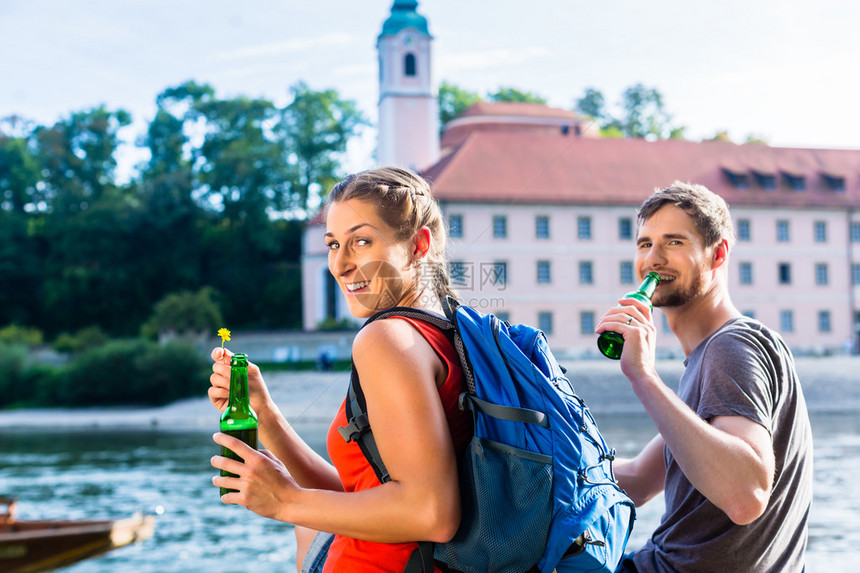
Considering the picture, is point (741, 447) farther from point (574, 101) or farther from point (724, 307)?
point (574, 101)

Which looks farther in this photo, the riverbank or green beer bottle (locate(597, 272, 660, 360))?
the riverbank

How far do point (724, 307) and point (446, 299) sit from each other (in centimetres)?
78

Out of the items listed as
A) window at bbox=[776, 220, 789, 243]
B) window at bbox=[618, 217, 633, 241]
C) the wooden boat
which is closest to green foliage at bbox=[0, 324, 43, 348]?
window at bbox=[618, 217, 633, 241]

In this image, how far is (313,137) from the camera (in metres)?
52.0

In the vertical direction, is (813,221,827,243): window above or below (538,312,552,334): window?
above

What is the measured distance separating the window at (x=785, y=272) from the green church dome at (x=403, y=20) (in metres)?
21.4

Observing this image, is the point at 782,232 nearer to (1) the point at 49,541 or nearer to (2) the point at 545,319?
(2) the point at 545,319

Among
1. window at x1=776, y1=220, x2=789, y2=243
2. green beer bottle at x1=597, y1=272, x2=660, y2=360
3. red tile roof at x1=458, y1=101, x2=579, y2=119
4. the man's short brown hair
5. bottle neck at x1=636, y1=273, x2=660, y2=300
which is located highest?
red tile roof at x1=458, y1=101, x2=579, y2=119

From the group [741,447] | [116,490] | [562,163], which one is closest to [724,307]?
[741,447]

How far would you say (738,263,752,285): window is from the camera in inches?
1674

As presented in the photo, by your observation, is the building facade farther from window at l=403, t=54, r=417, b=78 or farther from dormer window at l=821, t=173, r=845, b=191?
window at l=403, t=54, r=417, b=78

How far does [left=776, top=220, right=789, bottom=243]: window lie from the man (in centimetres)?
4452

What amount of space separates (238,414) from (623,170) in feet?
143

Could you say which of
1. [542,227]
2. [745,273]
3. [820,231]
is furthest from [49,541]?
[820,231]
